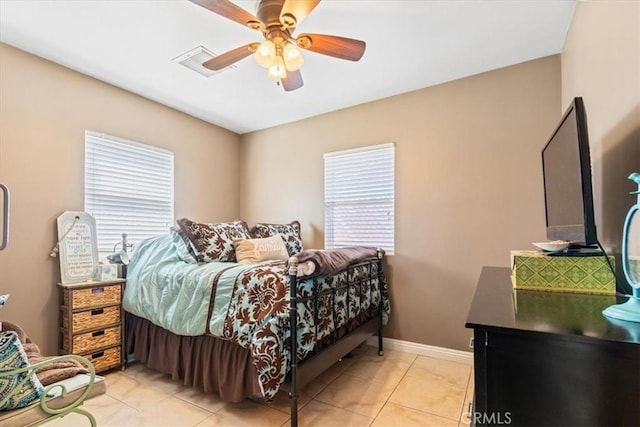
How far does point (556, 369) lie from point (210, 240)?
7.63 ft

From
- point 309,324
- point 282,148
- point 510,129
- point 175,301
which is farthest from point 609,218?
point 282,148

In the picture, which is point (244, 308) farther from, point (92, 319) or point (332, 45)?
point (332, 45)

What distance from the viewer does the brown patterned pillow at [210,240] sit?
8.08 feet

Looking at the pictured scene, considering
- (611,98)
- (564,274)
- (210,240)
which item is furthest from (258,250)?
(611,98)

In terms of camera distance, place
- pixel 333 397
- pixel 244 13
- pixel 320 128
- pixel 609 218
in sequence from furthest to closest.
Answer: pixel 320 128 → pixel 333 397 → pixel 244 13 → pixel 609 218

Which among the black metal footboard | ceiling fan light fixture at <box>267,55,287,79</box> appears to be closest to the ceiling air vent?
ceiling fan light fixture at <box>267,55,287,79</box>

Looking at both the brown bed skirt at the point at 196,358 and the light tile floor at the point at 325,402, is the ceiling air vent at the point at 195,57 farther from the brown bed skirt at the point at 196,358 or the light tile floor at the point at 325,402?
the light tile floor at the point at 325,402

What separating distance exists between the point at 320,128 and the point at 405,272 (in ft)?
5.75

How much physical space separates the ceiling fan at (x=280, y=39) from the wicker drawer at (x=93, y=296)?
1.85 metres

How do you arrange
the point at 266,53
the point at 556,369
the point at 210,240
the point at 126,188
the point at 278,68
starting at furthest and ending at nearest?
the point at 126,188 < the point at 210,240 < the point at 278,68 < the point at 266,53 < the point at 556,369

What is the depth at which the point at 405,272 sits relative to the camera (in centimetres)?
282

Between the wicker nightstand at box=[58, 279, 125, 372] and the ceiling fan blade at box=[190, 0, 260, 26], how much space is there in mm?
2096

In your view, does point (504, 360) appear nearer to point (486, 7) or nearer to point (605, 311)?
point (605, 311)

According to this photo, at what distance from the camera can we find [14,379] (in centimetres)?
99
